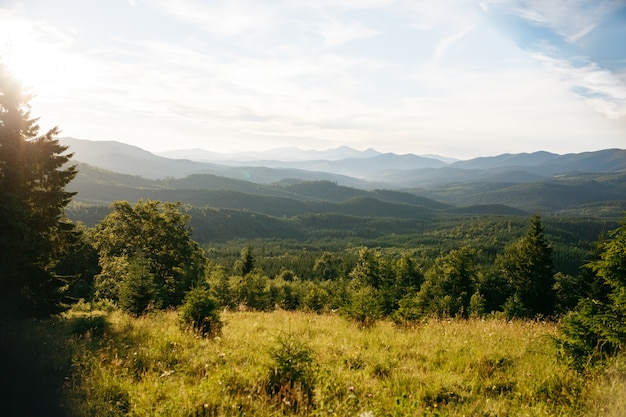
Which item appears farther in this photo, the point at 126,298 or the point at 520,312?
the point at 520,312

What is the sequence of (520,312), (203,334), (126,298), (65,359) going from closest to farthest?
(65,359)
(203,334)
(126,298)
(520,312)

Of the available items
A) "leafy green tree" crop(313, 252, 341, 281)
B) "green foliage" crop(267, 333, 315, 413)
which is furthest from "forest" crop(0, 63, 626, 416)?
"leafy green tree" crop(313, 252, 341, 281)

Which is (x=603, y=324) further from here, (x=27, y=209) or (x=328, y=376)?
(x=27, y=209)

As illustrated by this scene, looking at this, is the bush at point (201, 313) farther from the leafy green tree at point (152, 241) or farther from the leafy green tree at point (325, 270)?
the leafy green tree at point (325, 270)

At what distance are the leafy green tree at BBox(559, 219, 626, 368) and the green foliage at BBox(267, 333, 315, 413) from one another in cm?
487

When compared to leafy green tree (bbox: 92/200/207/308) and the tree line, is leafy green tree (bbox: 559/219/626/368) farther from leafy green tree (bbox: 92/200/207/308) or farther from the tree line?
leafy green tree (bbox: 92/200/207/308)

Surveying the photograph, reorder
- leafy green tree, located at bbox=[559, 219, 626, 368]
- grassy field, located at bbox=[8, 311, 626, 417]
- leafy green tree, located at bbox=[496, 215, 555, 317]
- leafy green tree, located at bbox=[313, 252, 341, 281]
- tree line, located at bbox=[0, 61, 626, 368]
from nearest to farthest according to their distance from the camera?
grassy field, located at bbox=[8, 311, 626, 417]
leafy green tree, located at bbox=[559, 219, 626, 368]
tree line, located at bbox=[0, 61, 626, 368]
leafy green tree, located at bbox=[496, 215, 555, 317]
leafy green tree, located at bbox=[313, 252, 341, 281]

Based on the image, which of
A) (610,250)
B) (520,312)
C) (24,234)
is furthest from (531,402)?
(520,312)

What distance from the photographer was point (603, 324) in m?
6.01

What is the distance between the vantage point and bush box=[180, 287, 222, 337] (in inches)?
354

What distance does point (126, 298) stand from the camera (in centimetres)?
1410

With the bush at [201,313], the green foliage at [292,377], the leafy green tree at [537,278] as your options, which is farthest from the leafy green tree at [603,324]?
the leafy green tree at [537,278]

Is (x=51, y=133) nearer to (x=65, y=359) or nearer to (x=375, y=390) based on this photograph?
(x=65, y=359)

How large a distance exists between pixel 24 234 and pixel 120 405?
1054 cm
